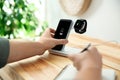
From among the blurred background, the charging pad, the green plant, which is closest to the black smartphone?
the charging pad

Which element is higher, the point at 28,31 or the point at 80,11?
the point at 80,11

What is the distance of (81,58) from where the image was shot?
65cm

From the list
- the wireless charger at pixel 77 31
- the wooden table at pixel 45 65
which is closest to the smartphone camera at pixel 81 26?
the wireless charger at pixel 77 31

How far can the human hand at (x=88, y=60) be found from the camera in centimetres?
62

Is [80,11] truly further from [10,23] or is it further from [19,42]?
[10,23]

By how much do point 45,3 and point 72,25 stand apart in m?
0.99

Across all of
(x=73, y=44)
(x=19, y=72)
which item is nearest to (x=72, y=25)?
(x=73, y=44)

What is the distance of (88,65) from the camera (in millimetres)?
610

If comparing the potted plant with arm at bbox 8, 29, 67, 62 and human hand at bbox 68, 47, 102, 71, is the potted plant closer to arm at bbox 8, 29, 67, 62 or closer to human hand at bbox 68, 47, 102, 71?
arm at bbox 8, 29, 67, 62

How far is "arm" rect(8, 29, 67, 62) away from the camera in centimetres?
79

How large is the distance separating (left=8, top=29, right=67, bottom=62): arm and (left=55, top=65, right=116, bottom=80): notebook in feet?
0.62

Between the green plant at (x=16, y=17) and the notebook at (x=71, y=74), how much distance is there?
3.74 ft

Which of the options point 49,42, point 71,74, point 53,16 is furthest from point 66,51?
point 53,16

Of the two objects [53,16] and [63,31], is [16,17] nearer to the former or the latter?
[53,16]
